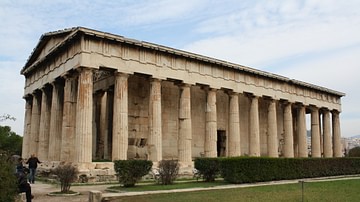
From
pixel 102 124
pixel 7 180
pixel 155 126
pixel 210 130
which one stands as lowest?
pixel 7 180

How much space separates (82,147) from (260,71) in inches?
737

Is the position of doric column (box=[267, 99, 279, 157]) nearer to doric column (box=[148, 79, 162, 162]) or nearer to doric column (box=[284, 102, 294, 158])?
doric column (box=[284, 102, 294, 158])

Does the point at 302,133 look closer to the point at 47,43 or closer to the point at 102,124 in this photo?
the point at 102,124

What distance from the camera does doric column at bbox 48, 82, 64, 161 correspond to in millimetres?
28172

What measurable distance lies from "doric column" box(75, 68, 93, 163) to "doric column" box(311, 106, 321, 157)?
87.5ft

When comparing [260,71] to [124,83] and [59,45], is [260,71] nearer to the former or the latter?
[124,83]

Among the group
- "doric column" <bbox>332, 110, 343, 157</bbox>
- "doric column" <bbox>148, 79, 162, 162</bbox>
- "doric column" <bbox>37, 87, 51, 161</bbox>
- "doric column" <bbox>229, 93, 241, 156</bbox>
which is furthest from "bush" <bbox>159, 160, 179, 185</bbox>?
"doric column" <bbox>332, 110, 343, 157</bbox>

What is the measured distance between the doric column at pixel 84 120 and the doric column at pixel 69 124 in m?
2.05

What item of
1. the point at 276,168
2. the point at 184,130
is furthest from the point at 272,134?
the point at 276,168

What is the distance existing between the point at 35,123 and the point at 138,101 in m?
9.49

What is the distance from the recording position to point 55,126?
2831 cm

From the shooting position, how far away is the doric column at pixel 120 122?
24750 mm

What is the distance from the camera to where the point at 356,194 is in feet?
46.8

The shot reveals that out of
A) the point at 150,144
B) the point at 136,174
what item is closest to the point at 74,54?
the point at 150,144
